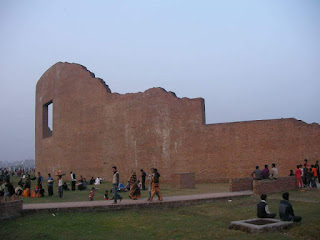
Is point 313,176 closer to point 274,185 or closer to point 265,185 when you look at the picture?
point 274,185

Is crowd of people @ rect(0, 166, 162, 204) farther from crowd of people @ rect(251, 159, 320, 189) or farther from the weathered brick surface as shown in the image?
crowd of people @ rect(251, 159, 320, 189)

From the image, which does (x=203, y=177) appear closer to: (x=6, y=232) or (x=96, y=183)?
(x=96, y=183)

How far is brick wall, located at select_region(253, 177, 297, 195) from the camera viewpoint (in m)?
12.9

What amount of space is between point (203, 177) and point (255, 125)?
421 cm

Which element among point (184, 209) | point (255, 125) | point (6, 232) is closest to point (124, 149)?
point (255, 125)

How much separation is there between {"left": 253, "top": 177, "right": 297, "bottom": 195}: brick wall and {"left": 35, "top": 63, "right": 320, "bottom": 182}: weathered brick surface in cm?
430

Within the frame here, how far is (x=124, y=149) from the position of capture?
23609 mm

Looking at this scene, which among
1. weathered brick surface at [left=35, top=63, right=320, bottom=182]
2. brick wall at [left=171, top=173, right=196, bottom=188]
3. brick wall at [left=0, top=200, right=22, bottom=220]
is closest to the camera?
brick wall at [left=0, top=200, right=22, bottom=220]

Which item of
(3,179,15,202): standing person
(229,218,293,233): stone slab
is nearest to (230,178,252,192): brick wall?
(229,218,293,233): stone slab

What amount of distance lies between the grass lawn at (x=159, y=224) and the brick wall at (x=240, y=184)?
8.99ft

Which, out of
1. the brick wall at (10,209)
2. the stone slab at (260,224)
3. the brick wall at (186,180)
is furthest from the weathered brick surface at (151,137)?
the brick wall at (10,209)

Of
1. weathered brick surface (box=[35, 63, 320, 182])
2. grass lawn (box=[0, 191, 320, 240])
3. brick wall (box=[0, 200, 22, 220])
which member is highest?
weathered brick surface (box=[35, 63, 320, 182])

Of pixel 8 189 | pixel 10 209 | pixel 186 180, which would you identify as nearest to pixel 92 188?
pixel 8 189

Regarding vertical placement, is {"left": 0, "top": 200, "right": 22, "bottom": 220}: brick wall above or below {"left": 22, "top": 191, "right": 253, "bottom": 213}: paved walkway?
above
